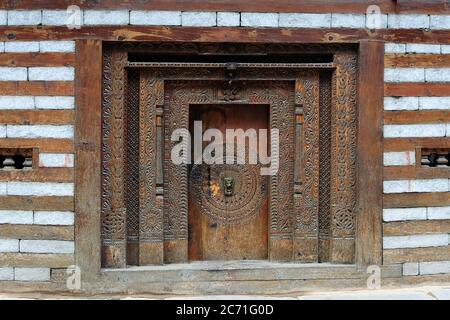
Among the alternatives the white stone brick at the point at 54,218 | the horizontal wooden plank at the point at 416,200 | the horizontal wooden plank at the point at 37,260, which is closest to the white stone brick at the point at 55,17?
the white stone brick at the point at 54,218

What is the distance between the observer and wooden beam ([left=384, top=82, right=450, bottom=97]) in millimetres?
5746

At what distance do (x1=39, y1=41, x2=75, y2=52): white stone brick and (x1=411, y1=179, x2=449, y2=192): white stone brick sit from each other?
140 inches

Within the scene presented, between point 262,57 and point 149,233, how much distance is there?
209 centimetres

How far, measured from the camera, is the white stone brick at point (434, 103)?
5785 millimetres

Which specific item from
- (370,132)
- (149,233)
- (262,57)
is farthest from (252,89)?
(149,233)

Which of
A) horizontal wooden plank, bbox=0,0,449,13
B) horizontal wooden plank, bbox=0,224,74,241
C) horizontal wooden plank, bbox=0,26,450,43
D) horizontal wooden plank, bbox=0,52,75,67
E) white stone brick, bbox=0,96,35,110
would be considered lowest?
horizontal wooden plank, bbox=0,224,74,241

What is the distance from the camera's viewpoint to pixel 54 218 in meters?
5.57

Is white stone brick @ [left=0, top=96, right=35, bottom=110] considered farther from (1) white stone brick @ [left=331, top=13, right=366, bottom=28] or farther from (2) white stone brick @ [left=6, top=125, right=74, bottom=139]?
(1) white stone brick @ [left=331, top=13, right=366, bottom=28]

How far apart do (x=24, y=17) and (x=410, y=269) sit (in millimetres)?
4479

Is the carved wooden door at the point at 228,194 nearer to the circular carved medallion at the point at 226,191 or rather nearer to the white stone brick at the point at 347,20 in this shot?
the circular carved medallion at the point at 226,191

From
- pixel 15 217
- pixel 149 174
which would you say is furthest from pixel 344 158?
pixel 15 217

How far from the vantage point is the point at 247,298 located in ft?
18.3

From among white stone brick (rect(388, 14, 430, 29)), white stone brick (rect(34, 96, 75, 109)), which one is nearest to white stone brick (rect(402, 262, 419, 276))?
white stone brick (rect(388, 14, 430, 29))

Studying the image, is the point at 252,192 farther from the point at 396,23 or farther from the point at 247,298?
the point at 396,23
